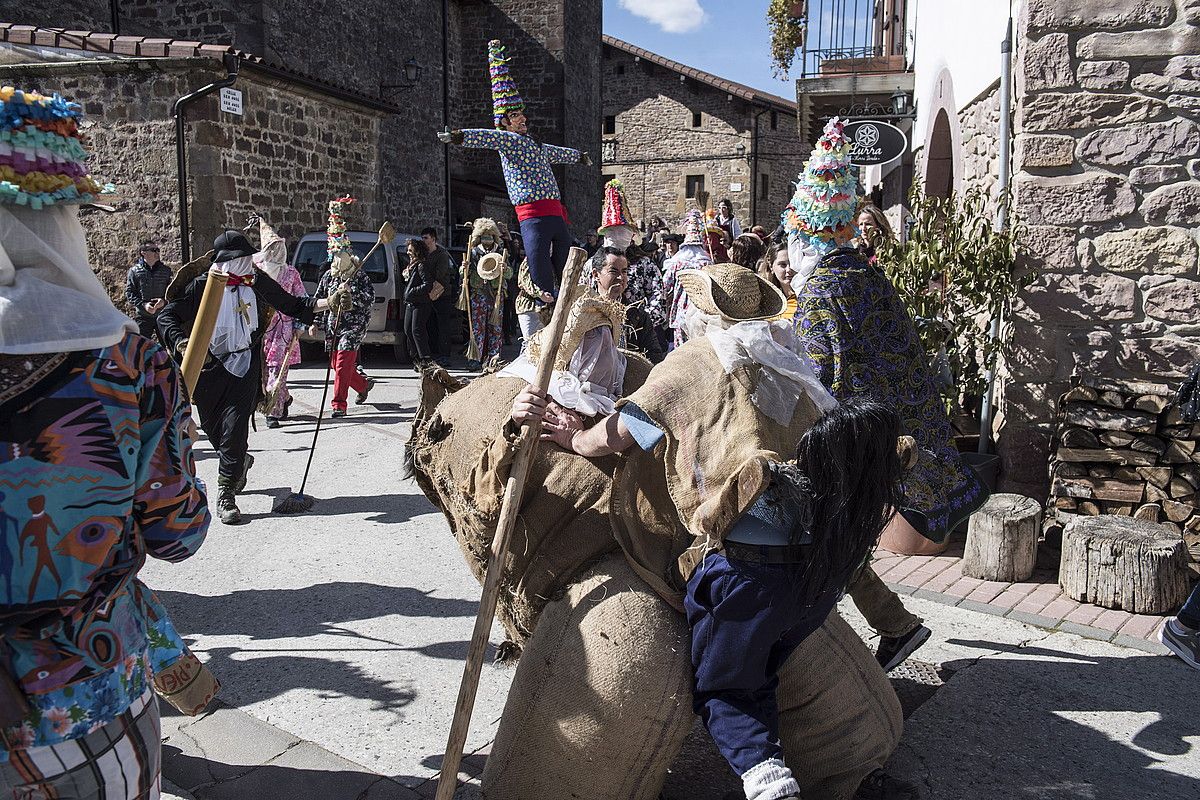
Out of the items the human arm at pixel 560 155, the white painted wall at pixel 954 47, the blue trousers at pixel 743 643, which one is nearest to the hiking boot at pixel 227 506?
the human arm at pixel 560 155

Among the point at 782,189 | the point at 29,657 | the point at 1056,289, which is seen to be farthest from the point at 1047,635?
the point at 782,189

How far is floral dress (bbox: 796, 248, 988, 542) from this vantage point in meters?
3.67

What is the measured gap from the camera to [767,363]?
8.47 feet

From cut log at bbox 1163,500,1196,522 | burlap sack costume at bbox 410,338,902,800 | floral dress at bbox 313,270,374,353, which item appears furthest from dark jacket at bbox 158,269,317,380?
cut log at bbox 1163,500,1196,522

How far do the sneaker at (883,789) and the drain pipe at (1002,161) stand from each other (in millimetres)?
3486

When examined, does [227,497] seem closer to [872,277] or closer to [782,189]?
[872,277]

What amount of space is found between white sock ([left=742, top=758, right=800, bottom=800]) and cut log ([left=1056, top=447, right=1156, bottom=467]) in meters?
3.46

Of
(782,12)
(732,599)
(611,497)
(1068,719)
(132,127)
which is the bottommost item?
(1068,719)

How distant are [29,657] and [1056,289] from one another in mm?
5356

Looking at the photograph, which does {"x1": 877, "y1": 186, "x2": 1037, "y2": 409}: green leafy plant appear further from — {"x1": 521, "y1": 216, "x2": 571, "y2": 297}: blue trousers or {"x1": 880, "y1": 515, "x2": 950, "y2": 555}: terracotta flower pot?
{"x1": 521, "y1": 216, "x2": 571, "y2": 297}: blue trousers

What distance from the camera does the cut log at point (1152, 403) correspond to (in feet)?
16.3

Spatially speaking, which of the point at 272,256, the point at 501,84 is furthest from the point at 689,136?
the point at 501,84

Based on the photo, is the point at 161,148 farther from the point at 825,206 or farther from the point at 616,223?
the point at 825,206

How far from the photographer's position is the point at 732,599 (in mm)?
2428
